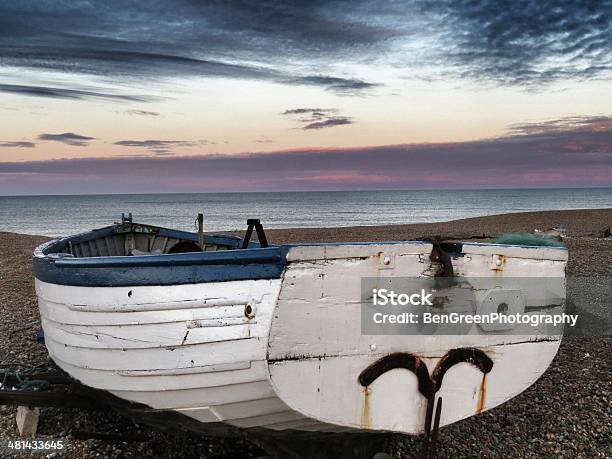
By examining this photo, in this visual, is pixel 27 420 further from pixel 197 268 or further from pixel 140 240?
pixel 140 240

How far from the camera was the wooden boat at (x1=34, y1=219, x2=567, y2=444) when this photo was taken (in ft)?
11.6

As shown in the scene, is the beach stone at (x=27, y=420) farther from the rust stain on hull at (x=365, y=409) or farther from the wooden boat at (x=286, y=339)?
the rust stain on hull at (x=365, y=409)

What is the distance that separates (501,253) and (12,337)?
25.6ft

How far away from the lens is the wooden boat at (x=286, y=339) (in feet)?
11.6

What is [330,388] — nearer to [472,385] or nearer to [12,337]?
[472,385]

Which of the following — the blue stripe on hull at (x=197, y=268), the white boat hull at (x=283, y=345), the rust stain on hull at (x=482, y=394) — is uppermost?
the blue stripe on hull at (x=197, y=268)

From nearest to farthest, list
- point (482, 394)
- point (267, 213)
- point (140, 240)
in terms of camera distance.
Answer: point (482, 394) < point (140, 240) < point (267, 213)

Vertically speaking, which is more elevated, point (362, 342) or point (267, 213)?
point (362, 342)

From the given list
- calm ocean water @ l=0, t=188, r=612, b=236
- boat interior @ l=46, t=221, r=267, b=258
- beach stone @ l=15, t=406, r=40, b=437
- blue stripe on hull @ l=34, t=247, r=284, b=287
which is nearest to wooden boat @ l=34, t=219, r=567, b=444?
blue stripe on hull @ l=34, t=247, r=284, b=287

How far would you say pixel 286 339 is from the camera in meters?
3.56

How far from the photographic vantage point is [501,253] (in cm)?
388

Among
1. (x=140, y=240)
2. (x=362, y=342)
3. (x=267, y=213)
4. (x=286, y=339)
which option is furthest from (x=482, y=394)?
(x=267, y=213)

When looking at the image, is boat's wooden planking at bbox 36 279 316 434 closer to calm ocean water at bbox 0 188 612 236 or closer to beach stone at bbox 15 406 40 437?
beach stone at bbox 15 406 40 437

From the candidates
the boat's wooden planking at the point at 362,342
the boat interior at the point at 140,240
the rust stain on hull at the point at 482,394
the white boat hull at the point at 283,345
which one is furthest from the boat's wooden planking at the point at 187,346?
the boat interior at the point at 140,240
